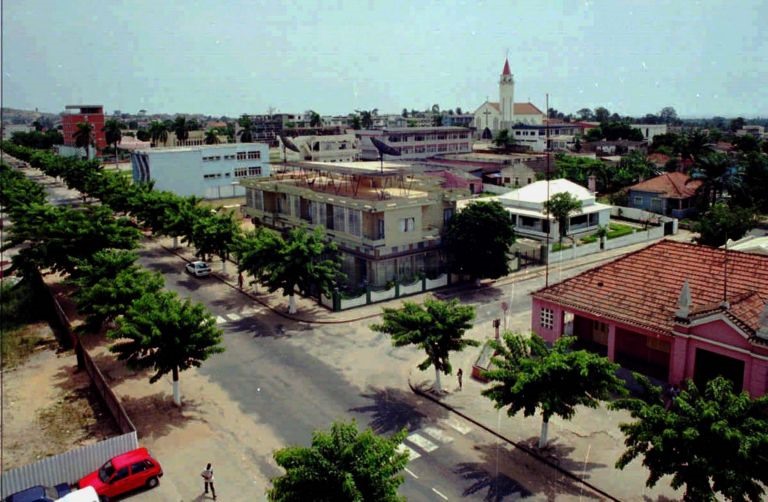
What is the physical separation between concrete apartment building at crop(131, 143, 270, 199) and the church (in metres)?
87.7

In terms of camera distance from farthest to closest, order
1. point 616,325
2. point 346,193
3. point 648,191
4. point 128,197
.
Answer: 1. point 648,191
2. point 128,197
3. point 346,193
4. point 616,325

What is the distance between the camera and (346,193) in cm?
4691

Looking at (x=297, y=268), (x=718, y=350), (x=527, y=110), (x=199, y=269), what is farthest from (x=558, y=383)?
(x=527, y=110)

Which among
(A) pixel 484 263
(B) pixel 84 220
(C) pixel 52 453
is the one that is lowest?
(C) pixel 52 453

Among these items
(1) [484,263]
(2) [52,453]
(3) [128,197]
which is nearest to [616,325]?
(1) [484,263]

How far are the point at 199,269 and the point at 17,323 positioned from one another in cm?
1228

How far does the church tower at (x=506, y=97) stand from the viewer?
151 meters

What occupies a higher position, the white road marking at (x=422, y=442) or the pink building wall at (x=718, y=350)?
the pink building wall at (x=718, y=350)

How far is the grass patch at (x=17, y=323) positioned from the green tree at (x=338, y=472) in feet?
80.0

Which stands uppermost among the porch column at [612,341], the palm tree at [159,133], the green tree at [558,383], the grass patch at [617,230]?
the palm tree at [159,133]

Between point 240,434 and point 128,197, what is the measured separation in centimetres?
4067

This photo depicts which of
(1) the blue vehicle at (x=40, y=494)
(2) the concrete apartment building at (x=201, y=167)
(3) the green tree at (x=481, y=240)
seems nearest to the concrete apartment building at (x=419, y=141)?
(2) the concrete apartment building at (x=201, y=167)

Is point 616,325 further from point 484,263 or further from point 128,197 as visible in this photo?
point 128,197

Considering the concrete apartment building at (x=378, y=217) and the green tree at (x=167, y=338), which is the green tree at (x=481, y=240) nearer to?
the concrete apartment building at (x=378, y=217)
